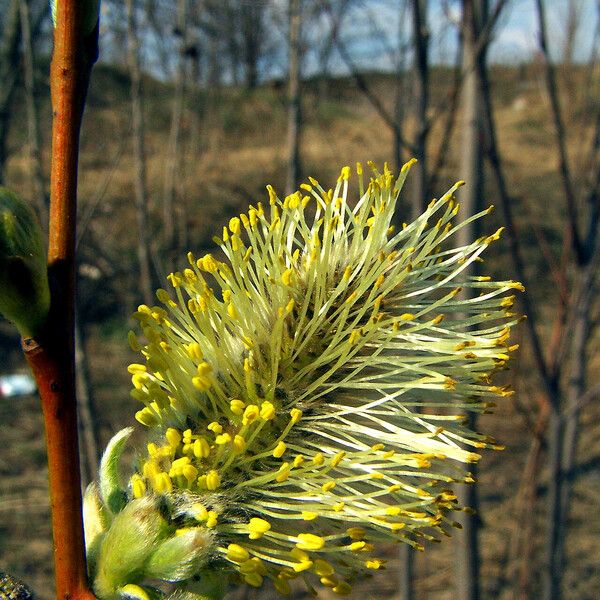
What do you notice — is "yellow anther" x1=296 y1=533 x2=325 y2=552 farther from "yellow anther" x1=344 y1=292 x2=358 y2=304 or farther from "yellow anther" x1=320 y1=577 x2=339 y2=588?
"yellow anther" x1=344 y1=292 x2=358 y2=304

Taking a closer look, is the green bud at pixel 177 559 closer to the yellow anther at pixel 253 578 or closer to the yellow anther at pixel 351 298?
the yellow anther at pixel 253 578

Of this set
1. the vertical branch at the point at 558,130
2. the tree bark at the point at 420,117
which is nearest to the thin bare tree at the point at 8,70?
the tree bark at the point at 420,117

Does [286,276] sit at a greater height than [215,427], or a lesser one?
greater

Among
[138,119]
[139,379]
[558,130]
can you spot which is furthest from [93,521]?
[138,119]

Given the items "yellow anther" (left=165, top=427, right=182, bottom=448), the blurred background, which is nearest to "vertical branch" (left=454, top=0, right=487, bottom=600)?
A: the blurred background

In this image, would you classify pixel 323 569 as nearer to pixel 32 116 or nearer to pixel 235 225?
pixel 235 225

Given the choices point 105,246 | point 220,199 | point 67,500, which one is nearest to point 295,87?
point 67,500
